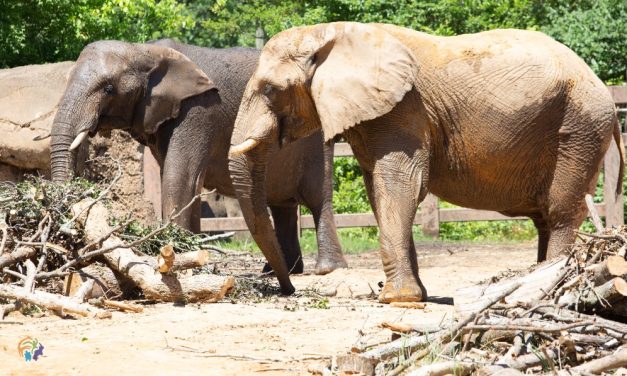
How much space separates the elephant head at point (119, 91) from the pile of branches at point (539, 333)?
4679 mm

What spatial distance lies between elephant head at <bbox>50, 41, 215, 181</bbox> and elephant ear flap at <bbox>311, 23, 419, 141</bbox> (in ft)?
7.95

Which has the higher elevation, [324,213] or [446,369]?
[324,213]

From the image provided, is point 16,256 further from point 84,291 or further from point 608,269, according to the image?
point 608,269

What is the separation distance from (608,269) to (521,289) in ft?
2.62

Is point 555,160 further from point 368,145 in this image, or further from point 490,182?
point 368,145

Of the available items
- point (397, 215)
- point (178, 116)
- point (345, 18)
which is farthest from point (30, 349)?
point (345, 18)

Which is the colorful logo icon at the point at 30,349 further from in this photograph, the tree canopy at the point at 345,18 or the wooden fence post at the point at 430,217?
the wooden fence post at the point at 430,217

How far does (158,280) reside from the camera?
28.1ft

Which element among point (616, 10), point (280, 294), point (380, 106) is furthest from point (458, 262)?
point (616, 10)

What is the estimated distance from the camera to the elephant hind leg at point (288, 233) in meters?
12.5

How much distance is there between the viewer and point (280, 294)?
976cm

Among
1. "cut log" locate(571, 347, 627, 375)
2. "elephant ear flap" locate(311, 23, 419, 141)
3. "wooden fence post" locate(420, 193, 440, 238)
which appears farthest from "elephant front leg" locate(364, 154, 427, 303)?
"wooden fence post" locate(420, 193, 440, 238)

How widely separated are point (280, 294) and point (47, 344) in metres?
3.09

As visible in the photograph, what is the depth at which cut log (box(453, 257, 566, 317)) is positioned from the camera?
6.64 meters
